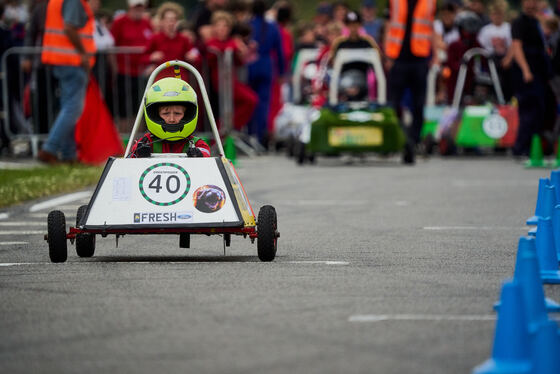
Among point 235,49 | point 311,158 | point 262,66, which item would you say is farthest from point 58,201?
point 262,66

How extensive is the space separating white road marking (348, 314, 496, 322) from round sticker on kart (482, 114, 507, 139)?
1616 centimetres

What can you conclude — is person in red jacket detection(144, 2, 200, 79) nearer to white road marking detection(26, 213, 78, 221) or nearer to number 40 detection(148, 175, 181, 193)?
white road marking detection(26, 213, 78, 221)

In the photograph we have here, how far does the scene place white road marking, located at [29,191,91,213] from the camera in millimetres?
13406

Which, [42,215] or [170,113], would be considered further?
[42,215]

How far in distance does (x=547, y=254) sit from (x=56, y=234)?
2.98 m

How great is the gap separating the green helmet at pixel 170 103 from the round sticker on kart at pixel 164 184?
2.16ft

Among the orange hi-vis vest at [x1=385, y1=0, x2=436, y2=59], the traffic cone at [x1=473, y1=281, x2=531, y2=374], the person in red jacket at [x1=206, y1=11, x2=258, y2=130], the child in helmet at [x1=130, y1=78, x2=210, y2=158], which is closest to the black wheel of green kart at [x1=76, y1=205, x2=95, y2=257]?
the child in helmet at [x1=130, y1=78, x2=210, y2=158]

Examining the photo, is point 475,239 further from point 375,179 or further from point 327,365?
point 375,179

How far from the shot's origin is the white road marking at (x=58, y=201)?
528 inches

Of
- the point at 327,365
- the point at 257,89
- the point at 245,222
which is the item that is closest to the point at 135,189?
the point at 245,222

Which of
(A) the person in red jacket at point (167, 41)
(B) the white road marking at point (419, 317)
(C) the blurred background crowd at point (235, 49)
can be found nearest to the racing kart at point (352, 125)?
(C) the blurred background crowd at point (235, 49)

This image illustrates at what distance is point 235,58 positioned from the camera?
23266 millimetres

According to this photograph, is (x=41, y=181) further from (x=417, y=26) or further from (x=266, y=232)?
(x=417, y=26)

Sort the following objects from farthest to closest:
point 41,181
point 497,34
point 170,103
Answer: point 497,34 < point 41,181 < point 170,103
